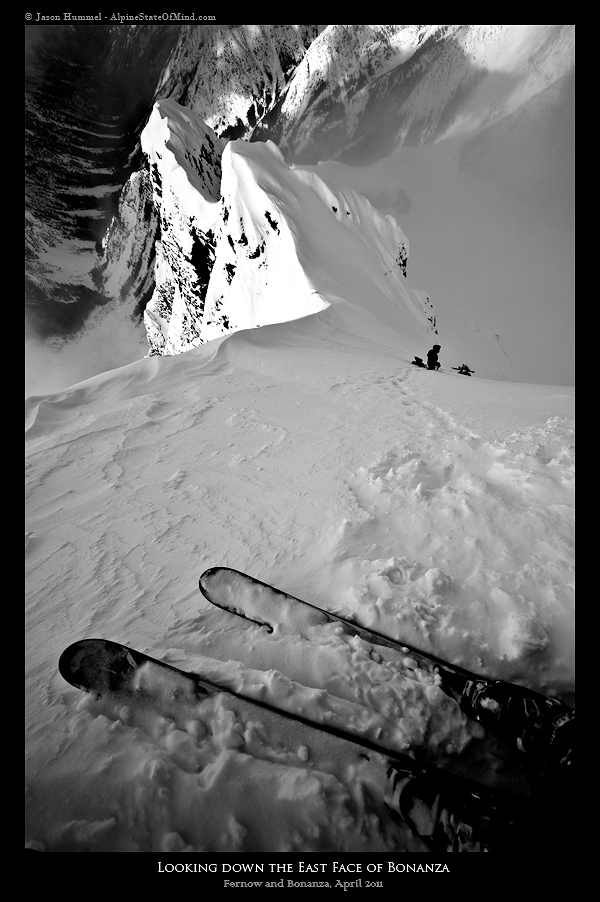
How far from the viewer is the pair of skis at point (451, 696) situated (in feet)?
3.75

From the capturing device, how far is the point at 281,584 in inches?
75.8

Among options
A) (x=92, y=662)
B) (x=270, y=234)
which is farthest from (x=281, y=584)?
(x=270, y=234)

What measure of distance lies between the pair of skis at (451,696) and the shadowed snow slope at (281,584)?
0.05 m

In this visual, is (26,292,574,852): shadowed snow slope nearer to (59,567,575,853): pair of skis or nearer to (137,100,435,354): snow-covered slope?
(59,567,575,853): pair of skis

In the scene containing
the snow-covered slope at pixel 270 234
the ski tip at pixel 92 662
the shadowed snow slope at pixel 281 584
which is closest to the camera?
the shadowed snow slope at pixel 281 584

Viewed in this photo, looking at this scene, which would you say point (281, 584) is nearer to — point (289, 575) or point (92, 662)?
point (289, 575)

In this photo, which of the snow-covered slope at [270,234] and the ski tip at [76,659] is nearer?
the ski tip at [76,659]

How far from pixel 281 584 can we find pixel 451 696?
861 mm

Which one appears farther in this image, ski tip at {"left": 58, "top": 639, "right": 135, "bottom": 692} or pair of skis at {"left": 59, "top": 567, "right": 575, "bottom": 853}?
ski tip at {"left": 58, "top": 639, "right": 135, "bottom": 692}

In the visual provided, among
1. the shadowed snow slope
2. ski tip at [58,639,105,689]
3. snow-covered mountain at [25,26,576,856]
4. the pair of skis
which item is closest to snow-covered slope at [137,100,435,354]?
snow-covered mountain at [25,26,576,856]

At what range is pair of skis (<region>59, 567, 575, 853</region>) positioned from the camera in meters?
1.14

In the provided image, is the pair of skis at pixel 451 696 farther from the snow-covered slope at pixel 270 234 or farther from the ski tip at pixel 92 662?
the snow-covered slope at pixel 270 234

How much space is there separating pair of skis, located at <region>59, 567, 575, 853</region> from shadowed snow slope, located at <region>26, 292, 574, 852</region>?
0.05 meters

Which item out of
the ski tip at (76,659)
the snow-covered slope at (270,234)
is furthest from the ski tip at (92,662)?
the snow-covered slope at (270,234)
